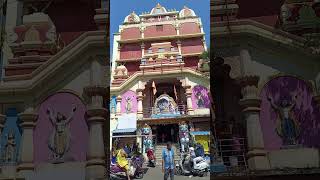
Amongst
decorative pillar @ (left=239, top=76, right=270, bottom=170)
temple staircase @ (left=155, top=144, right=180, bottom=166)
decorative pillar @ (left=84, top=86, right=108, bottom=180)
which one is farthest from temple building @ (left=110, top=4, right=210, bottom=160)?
decorative pillar @ (left=239, top=76, right=270, bottom=170)

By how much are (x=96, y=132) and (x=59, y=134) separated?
20.0 inches

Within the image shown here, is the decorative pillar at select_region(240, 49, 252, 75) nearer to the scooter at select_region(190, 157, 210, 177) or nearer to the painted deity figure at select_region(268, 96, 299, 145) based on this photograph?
the painted deity figure at select_region(268, 96, 299, 145)

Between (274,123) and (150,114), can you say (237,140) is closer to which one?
(274,123)

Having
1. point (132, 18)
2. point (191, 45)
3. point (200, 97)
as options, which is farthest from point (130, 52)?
point (200, 97)

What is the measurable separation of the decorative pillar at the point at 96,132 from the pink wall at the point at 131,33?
3.76 ft

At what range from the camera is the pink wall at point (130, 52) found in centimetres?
691

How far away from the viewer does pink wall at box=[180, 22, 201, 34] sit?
22.5 feet

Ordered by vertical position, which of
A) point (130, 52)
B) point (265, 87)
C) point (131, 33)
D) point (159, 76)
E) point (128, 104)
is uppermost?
point (131, 33)

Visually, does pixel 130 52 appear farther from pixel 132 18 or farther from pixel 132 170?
pixel 132 170

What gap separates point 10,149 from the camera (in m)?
5.99

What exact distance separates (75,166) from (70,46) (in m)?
1.57

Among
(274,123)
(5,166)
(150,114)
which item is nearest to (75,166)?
(5,166)

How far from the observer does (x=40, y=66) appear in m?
6.19

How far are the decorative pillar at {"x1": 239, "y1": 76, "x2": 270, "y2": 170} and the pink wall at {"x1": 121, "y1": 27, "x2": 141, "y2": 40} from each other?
1874 millimetres
